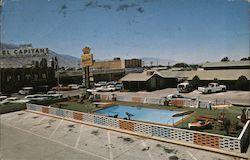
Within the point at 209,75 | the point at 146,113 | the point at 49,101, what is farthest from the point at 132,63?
the point at 146,113

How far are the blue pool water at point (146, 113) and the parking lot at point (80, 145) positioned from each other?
278 inches

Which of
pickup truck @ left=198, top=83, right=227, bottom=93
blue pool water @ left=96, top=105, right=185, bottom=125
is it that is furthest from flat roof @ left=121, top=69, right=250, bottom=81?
blue pool water @ left=96, top=105, right=185, bottom=125

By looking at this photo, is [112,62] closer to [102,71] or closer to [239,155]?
[102,71]

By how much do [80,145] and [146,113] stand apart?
1220 cm

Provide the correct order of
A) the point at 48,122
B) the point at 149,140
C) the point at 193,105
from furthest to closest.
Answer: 1. the point at 193,105
2. the point at 48,122
3. the point at 149,140

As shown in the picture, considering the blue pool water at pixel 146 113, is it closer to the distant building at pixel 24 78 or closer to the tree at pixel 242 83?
the tree at pixel 242 83

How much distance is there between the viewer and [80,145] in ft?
51.5

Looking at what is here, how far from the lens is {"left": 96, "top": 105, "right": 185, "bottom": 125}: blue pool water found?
23703mm

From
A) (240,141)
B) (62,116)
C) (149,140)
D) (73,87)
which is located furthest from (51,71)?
(240,141)

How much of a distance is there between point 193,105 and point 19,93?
4009 centimetres

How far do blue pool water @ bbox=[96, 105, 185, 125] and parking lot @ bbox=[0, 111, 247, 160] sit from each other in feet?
23.1

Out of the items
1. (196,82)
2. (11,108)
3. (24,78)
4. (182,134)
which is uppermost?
(24,78)

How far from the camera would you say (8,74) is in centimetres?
5222

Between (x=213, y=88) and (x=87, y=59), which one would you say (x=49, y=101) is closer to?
(x=87, y=59)
